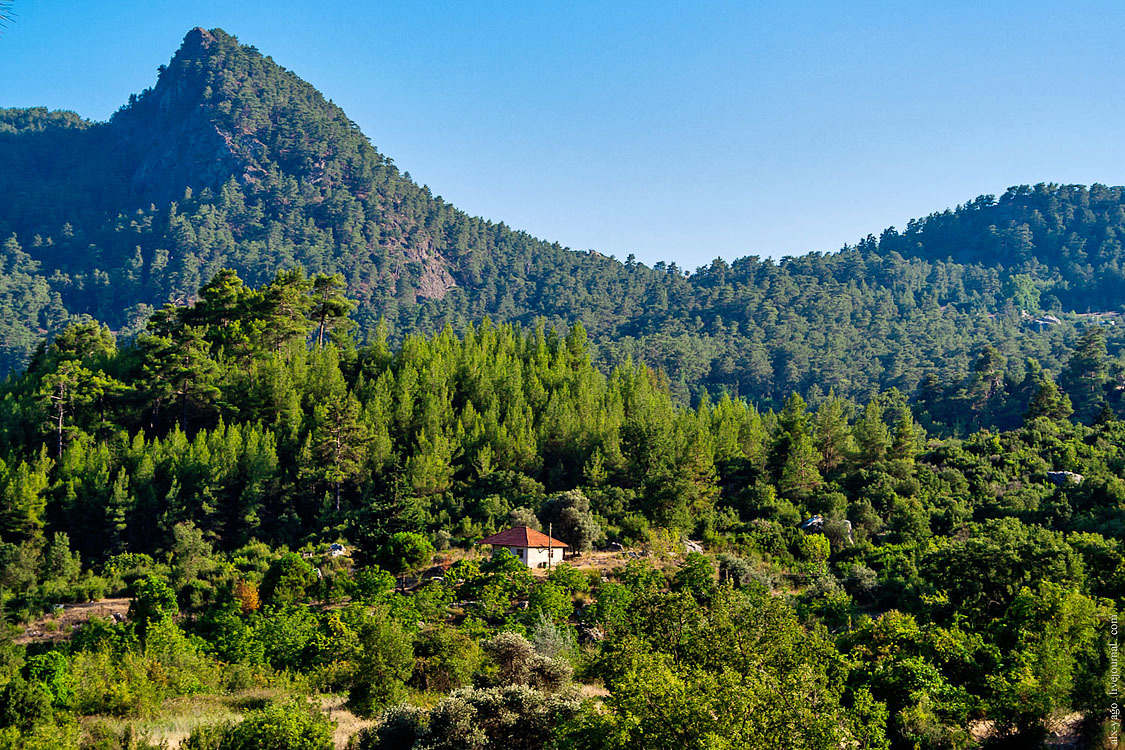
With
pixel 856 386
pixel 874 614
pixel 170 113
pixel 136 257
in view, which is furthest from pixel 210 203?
pixel 874 614

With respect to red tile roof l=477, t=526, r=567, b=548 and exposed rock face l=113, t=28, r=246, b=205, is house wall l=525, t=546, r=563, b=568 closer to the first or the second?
red tile roof l=477, t=526, r=567, b=548

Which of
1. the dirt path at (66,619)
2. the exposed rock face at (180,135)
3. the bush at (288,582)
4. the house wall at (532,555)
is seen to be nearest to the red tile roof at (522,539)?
the house wall at (532,555)

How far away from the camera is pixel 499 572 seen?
35000mm

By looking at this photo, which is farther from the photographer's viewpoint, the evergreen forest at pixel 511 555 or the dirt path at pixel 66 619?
the dirt path at pixel 66 619

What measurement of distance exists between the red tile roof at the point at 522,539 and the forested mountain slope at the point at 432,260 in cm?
7592

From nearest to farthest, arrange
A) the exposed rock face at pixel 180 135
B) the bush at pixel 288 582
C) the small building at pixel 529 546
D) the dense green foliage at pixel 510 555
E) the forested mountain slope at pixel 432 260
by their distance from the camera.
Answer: the dense green foliage at pixel 510 555 < the bush at pixel 288 582 < the small building at pixel 529 546 < the forested mountain slope at pixel 432 260 < the exposed rock face at pixel 180 135

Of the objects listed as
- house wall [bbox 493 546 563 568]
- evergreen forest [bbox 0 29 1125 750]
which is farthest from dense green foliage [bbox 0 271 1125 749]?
house wall [bbox 493 546 563 568]

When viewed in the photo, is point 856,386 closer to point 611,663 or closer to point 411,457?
point 411,457

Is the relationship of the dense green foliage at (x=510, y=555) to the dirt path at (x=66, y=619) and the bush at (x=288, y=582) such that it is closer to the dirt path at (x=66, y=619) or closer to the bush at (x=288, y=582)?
the bush at (x=288, y=582)

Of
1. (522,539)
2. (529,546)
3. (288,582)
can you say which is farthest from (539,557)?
(288,582)

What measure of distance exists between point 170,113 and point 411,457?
163 m

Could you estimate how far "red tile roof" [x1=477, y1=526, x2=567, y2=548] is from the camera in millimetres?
39562

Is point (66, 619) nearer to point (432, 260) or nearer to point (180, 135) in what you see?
point (432, 260)

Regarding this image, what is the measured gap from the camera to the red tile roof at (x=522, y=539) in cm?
3956
